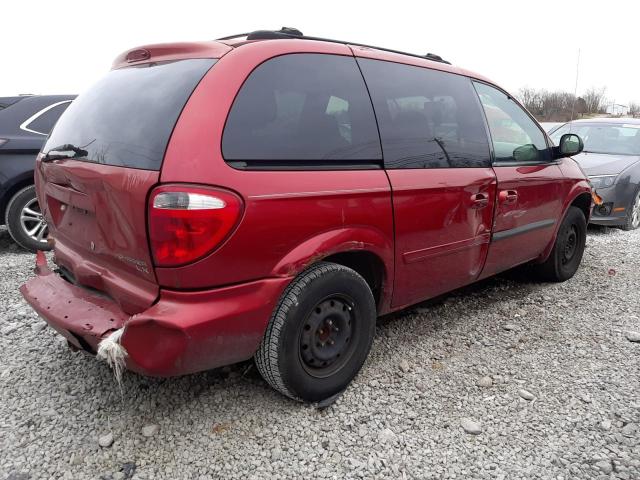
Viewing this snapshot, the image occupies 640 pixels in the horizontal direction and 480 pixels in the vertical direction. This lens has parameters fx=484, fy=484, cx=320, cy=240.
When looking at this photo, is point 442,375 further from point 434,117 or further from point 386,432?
point 434,117

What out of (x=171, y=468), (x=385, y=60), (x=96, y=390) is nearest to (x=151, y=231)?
(x=171, y=468)

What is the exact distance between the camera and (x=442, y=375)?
2771mm

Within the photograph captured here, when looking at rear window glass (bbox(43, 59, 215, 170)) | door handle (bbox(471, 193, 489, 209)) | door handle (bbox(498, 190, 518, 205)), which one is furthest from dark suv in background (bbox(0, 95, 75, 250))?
door handle (bbox(498, 190, 518, 205))

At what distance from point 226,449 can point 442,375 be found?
129 cm

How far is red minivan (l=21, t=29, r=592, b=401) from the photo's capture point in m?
1.92

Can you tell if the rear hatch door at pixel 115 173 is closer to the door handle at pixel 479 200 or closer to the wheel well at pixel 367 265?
the wheel well at pixel 367 265

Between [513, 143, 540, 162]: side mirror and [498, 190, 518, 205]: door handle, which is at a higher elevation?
[513, 143, 540, 162]: side mirror

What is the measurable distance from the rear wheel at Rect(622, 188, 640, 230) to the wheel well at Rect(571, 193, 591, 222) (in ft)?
7.83

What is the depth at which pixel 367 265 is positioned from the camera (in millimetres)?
2658

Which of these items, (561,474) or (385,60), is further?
(385,60)

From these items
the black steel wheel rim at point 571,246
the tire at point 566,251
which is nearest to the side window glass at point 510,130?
the tire at point 566,251

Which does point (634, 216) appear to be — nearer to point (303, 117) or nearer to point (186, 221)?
point (303, 117)

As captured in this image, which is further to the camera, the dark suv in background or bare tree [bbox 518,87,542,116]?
bare tree [bbox 518,87,542,116]

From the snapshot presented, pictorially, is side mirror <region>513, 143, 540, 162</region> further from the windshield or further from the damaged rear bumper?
the windshield
